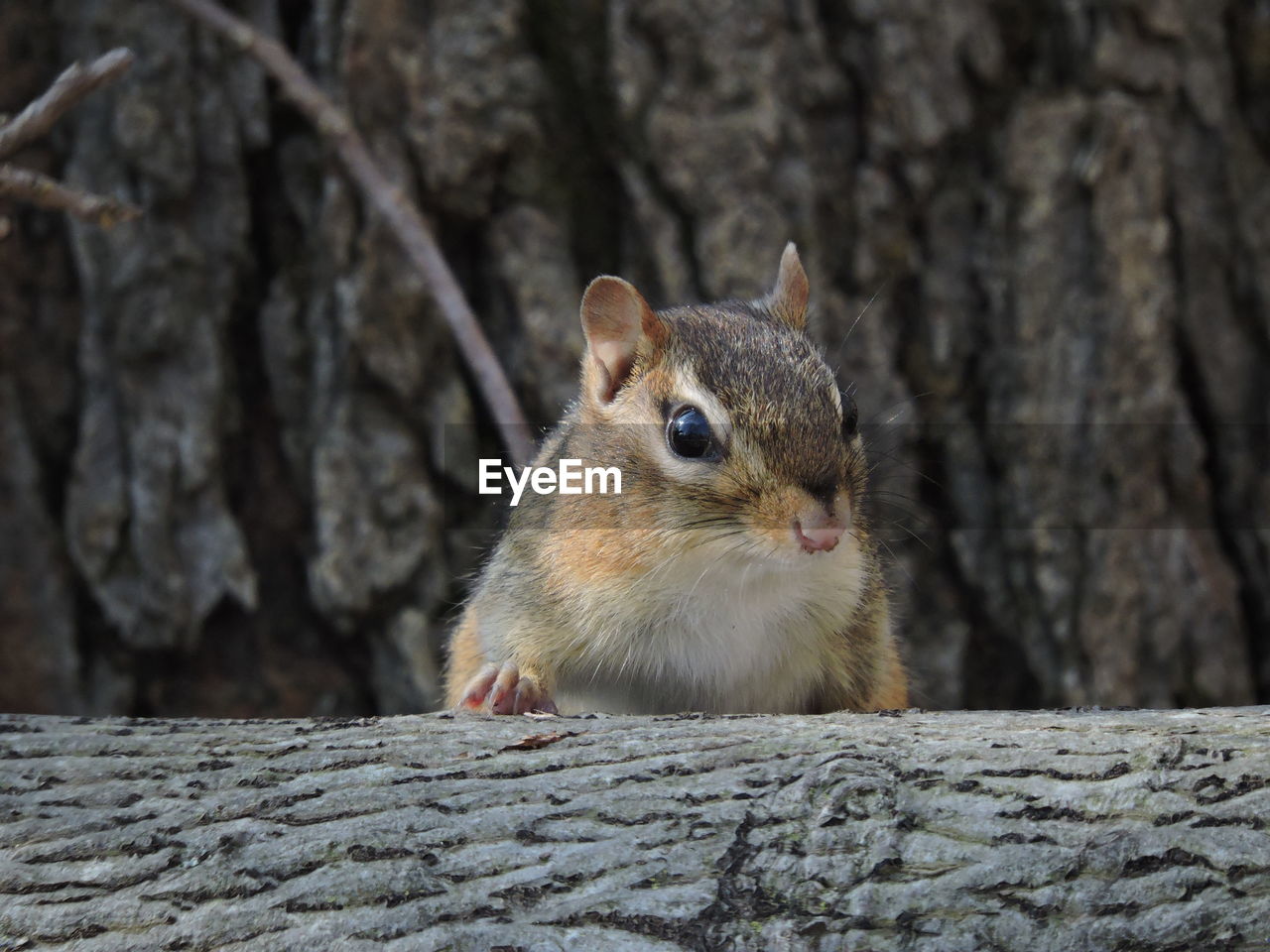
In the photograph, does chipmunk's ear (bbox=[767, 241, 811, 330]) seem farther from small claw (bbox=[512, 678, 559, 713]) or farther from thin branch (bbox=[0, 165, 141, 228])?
thin branch (bbox=[0, 165, 141, 228])

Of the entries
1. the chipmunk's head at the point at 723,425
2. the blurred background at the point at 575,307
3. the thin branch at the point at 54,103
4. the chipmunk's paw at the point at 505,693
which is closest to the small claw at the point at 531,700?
the chipmunk's paw at the point at 505,693

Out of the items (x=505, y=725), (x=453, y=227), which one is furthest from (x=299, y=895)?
(x=453, y=227)

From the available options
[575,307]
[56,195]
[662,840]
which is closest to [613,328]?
[575,307]

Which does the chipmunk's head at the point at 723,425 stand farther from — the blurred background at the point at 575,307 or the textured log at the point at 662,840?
the blurred background at the point at 575,307

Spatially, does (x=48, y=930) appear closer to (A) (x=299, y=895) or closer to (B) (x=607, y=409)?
(A) (x=299, y=895)

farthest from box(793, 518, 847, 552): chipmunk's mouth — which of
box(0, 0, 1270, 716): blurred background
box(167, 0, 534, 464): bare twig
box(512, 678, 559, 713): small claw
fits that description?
box(0, 0, 1270, 716): blurred background

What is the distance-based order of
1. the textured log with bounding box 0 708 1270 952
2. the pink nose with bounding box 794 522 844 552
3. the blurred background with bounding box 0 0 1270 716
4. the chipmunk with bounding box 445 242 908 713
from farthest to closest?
1. the blurred background with bounding box 0 0 1270 716
2. the chipmunk with bounding box 445 242 908 713
3. the pink nose with bounding box 794 522 844 552
4. the textured log with bounding box 0 708 1270 952
